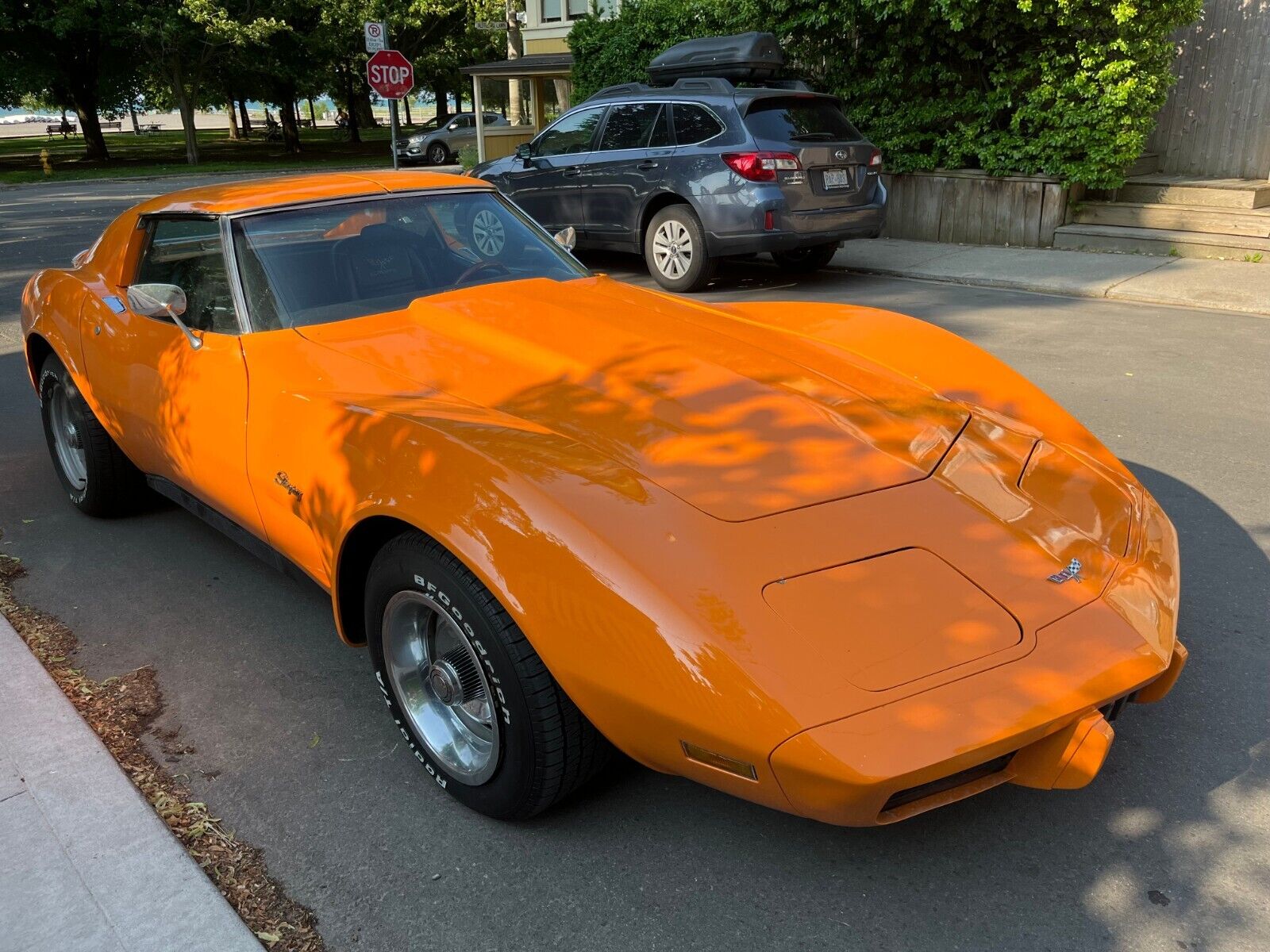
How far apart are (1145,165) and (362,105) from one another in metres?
52.5

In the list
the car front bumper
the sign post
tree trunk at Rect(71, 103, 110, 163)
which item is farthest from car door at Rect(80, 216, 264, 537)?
tree trunk at Rect(71, 103, 110, 163)

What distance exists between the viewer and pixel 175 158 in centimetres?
3444

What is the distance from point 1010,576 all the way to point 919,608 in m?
0.27

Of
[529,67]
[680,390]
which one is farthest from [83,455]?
[529,67]

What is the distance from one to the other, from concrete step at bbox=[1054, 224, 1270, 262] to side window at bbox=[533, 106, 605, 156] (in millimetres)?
5283

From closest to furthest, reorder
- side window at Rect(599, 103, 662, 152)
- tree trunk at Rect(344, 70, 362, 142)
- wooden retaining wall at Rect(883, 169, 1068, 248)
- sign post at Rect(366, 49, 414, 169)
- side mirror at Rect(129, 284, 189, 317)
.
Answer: side mirror at Rect(129, 284, 189, 317)
side window at Rect(599, 103, 662, 152)
wooden retaining wall at Rect(883, 169, 1068, 248)
sign post at Rect(366, 49, 414, 169)
tree trunk at Rect(344, 70, 362, 142)

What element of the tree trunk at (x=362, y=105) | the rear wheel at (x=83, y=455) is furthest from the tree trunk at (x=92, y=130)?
the rear wheel at (x=83, y=455)

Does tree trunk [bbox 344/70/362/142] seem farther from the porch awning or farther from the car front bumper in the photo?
the car front bumper

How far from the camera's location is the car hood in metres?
2.45

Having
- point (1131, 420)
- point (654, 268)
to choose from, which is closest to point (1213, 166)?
point (654, 268)

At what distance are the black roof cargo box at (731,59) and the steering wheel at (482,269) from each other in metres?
7.42

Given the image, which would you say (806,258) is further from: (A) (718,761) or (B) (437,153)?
(B) (437,153)

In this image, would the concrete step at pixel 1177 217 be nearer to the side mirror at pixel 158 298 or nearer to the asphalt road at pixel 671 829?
the asphalt road at pixel 671 829

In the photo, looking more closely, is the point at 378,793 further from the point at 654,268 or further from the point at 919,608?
the point at 654,268
